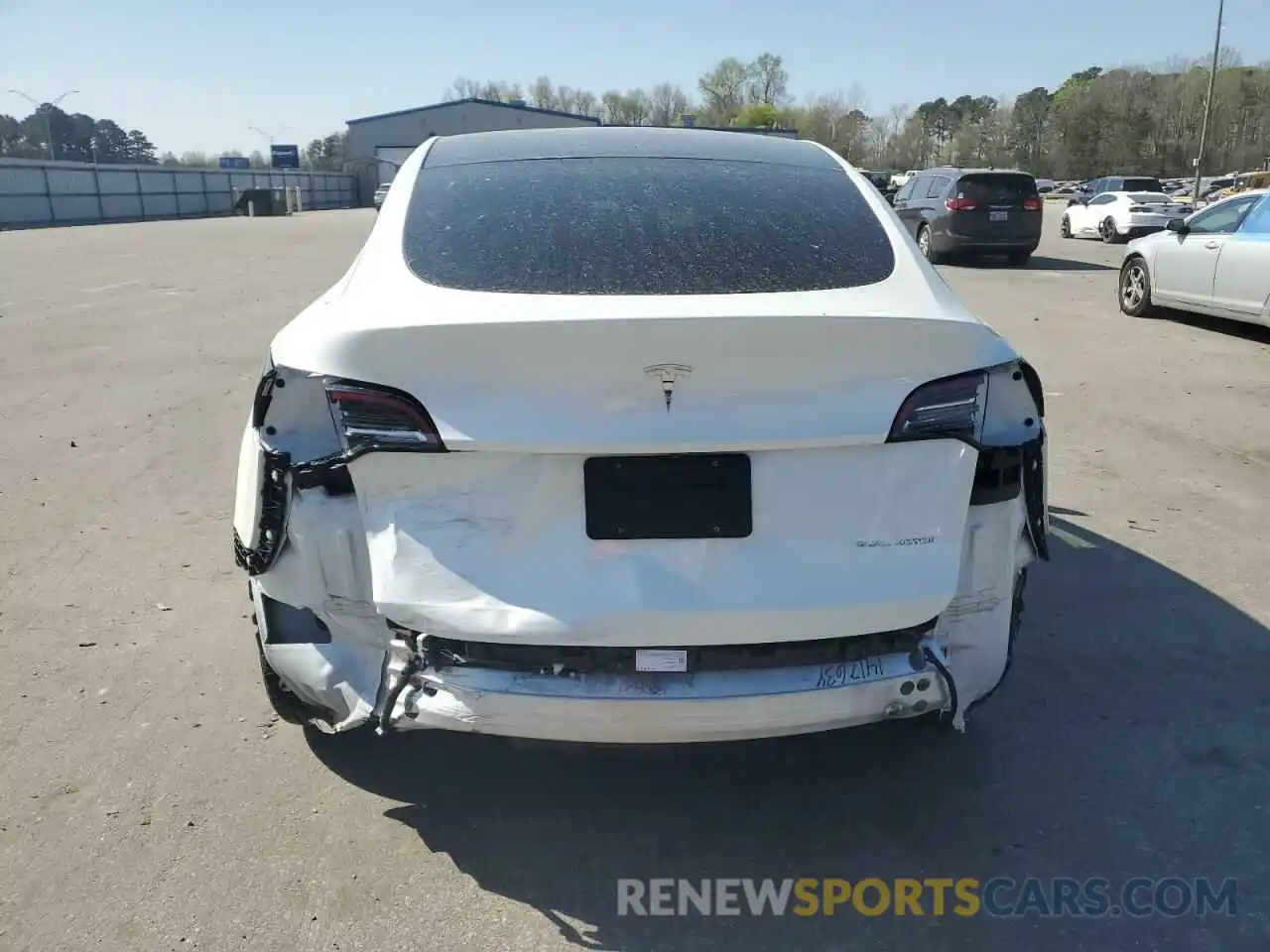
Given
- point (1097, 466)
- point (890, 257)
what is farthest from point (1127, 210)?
point (890, 257)

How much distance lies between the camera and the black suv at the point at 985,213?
768 inches

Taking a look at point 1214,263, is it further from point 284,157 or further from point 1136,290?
point 284,157

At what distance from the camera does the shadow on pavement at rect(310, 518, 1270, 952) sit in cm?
253

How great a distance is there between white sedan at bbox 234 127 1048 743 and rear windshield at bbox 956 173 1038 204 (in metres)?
18.3

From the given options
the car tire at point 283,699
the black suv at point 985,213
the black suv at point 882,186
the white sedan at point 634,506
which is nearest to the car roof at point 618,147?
the black suv at point 882,186

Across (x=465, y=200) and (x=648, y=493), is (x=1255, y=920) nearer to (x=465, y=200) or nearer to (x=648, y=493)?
(x=648, y=493)

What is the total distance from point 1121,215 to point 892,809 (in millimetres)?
28849

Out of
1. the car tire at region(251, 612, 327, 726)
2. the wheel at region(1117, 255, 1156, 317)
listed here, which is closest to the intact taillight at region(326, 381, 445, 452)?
the car tire at region(251, 612, 327, 726)

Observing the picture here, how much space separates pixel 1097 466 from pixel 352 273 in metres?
5.12

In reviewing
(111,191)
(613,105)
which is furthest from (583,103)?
(111,191)

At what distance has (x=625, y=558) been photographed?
2.43 m

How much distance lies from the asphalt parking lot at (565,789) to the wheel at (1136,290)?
Answer: 27.8 ft

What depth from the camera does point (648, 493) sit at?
2.41 meters

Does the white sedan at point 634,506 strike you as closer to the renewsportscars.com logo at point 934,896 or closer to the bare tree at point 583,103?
the renewsportscars.com logo at point 934,896
